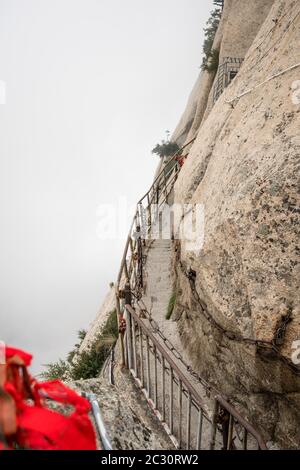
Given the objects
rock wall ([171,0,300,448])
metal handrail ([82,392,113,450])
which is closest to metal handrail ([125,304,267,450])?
rock wall ([171,0,300,448])

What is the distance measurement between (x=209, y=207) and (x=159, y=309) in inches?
152

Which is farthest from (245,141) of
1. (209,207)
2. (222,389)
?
(222,389)

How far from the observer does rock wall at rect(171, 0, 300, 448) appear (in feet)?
12.8

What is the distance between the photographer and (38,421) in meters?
1.58

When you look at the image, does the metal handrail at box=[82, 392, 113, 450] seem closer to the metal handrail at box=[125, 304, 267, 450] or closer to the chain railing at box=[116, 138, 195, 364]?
the metal handrail at box=[125, 304, 267, 450]

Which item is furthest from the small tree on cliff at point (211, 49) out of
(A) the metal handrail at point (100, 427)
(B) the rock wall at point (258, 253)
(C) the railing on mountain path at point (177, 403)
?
(A) the metal handrail at point (100, 427)

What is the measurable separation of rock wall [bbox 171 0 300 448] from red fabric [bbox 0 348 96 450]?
3.09 metres

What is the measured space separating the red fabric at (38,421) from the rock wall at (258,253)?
10.2ft

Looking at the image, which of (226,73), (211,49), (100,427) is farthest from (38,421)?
(211,49)

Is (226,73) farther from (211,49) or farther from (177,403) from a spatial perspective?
(177,403)

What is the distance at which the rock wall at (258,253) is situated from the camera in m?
3.89

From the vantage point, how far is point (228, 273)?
4.77m

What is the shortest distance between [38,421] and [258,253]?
141 inches
